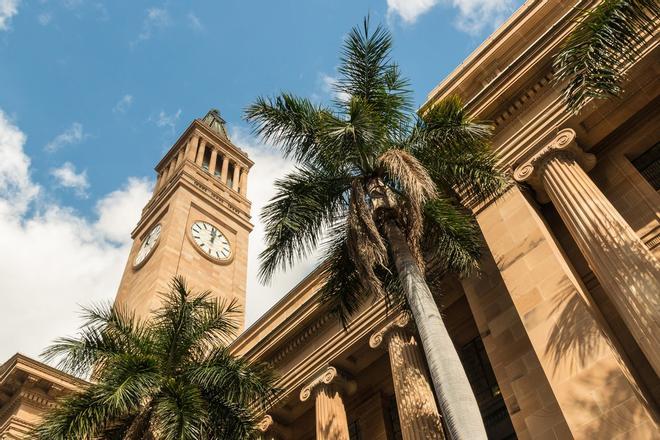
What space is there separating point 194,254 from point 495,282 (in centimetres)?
2618

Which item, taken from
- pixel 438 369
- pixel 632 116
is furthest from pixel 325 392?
pixel 632 116

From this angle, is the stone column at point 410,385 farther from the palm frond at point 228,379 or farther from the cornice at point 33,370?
the cornice at point 33,370

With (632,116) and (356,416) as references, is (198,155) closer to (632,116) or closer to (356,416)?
(356,416)

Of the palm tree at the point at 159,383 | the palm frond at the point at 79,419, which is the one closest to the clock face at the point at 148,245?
the palm tree at the point at 159,383

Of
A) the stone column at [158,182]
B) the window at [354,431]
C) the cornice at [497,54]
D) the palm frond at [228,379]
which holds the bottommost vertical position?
the palm frond at [228,379]

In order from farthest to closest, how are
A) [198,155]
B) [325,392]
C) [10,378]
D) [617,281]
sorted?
[198,155]
[10,378]
[325,392]
[617,281]

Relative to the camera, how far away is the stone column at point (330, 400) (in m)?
17.0

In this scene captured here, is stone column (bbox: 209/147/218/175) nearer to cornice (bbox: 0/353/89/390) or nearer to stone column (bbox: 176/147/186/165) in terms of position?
stone column (bbox: 176/147/186/165)

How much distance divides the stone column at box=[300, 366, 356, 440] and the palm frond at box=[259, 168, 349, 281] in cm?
603

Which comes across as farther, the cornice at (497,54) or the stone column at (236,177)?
the stone column at (236,177)

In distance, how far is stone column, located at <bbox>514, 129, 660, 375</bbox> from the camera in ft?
34.1

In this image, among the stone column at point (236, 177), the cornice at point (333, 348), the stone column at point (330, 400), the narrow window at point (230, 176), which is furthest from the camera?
the narrow window at point (230, 176)

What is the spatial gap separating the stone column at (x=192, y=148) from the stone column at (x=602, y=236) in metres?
35.6

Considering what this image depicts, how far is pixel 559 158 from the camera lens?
46.8 ft
